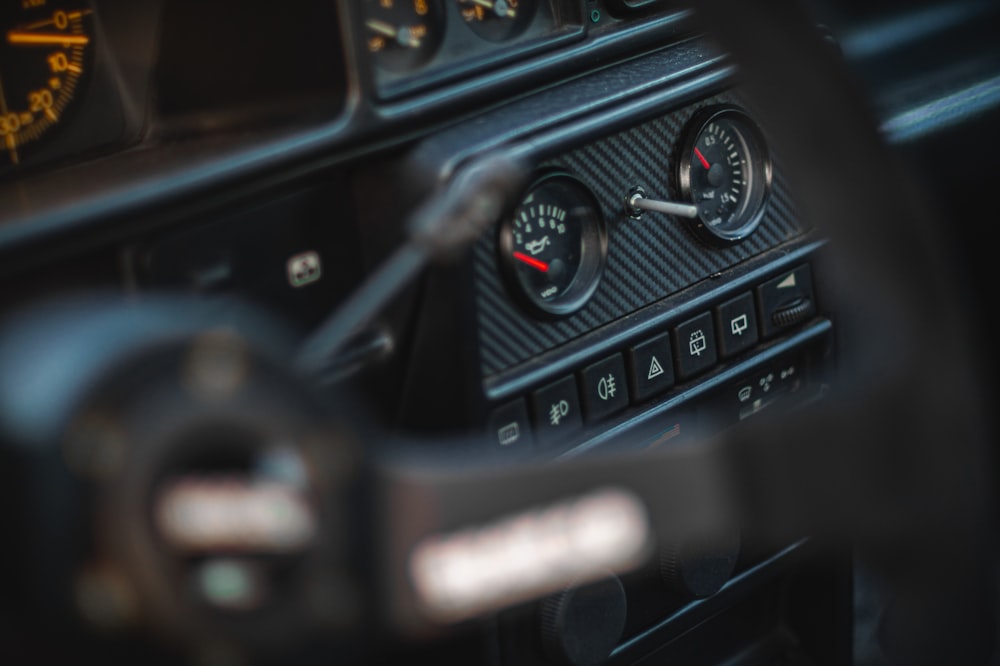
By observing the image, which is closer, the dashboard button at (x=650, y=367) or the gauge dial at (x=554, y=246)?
the gauge dial at (x=554, y=246)

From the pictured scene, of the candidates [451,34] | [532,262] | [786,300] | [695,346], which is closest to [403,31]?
[451,34]

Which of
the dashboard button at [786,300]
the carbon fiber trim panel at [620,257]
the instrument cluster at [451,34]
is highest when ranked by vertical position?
the instrument cluster at [451,34]

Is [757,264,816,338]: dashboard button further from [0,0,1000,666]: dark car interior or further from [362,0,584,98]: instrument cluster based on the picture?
[362,0,584,98]: instrument cluster

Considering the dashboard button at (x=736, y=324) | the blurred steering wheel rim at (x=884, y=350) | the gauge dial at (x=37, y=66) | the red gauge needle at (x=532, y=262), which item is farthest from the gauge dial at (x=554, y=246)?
the blurred steering wheel rim at (x=884, y=350)

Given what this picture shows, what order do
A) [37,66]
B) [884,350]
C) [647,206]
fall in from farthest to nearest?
[647,206] → [37,66] → [884,350]

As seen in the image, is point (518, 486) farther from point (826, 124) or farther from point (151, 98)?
point (151, 98)

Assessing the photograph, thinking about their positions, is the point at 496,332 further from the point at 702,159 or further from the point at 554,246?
the point at 702,159

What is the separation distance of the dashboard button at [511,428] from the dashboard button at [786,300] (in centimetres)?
44

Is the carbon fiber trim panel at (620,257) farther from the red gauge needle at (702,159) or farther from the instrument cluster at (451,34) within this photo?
the instrument cluster at (451,34)

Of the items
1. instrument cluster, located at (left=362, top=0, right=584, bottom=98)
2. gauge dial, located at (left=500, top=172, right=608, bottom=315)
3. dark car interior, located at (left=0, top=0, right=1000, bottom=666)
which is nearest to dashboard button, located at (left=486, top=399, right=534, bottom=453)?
dark car interior, located at (left=0, top=0, right=1000, bottom=666)

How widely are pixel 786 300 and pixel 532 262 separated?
49 cm

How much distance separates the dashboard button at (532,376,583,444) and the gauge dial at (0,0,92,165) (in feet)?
2.11

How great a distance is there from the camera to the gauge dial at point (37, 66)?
1.57 m

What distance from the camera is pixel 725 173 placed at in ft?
6.39
